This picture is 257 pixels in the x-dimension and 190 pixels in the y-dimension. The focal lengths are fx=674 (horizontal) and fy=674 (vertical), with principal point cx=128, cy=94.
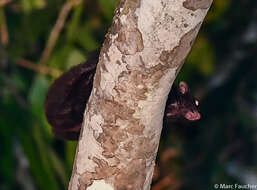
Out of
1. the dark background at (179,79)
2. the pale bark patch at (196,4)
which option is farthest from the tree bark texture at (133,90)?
the dark background at (179,79)

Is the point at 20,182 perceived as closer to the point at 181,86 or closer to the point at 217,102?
the point at 217,102

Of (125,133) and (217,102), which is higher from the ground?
(125,133)

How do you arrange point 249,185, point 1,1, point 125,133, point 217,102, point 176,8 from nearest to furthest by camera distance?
point 176,8 < point 125,133 < point 1,1 < point 249,185 < point 217,102

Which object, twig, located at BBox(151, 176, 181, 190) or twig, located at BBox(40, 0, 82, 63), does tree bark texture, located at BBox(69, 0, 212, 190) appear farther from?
twig, located at BBox(151, 176, 181, 190)

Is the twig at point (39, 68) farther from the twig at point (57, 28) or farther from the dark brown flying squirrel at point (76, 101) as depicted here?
the dark brown flying squirrel at point (76, 101)

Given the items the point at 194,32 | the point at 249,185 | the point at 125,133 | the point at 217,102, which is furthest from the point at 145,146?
the point at 217,102

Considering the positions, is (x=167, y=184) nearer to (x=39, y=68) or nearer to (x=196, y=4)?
(x=39, y=68)
